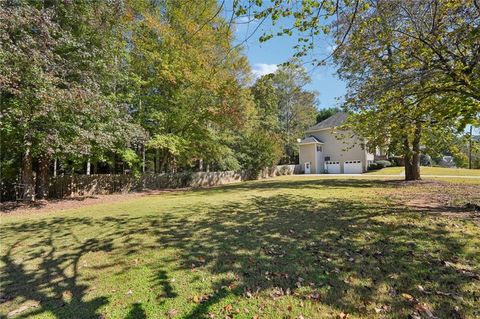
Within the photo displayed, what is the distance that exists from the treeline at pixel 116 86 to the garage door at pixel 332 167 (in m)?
13.1

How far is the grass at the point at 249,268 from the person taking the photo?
2.99 m

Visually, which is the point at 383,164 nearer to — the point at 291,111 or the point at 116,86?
the point at 291,111

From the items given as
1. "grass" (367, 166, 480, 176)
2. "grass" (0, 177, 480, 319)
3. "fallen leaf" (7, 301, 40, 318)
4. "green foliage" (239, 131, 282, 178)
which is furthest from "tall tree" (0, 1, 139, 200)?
"grass" (367, 166, 480, 176)

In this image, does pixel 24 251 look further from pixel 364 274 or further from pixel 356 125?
pixel 356 125

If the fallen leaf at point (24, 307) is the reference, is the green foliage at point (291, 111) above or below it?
above

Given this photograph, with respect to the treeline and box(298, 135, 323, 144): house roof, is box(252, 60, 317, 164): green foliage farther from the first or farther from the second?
the treeline

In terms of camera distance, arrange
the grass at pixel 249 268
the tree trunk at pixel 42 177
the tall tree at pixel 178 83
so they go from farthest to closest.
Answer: the tall tree at pixel 178 83
the tree trunk at pixel 42 177
the grass at pixel 249 268

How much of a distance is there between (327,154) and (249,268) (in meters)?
35.2

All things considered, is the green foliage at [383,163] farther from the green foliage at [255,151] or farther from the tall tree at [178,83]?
the tall tree at [178,83]

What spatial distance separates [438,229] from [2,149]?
14687 mm

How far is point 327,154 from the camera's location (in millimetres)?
37125

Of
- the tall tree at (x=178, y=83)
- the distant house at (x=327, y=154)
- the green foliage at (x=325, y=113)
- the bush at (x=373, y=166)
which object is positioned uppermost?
the green foliage at (x=325, y=113)

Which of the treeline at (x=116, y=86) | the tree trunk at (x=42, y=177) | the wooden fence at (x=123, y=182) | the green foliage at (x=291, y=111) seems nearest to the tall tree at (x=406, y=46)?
the treeline at (x=116, y=86)

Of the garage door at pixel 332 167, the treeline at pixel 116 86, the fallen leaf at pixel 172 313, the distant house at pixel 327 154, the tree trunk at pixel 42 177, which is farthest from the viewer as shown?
the garage door at pixel 332 167
